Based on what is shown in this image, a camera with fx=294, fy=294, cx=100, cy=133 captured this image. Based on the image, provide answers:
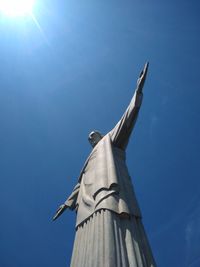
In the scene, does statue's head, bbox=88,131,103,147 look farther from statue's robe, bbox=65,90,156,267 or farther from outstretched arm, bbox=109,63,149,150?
statue's robe, bbox=65,90,156,267

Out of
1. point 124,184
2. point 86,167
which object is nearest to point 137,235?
point 124,184

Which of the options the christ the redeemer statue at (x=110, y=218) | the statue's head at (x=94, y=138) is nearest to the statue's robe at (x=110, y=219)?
the christ the redeemer statue at (x=110, y=218)

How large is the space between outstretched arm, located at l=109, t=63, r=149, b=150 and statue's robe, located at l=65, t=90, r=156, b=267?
26 mm

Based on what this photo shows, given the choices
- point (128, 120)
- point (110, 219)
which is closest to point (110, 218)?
point (110, 219)

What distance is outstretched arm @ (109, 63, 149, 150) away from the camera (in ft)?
24.2

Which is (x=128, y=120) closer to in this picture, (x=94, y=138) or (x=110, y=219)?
(x=94, y=138)

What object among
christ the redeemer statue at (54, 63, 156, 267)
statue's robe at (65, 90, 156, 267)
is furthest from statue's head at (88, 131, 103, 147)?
statue's robe at (65, 90, 156, 267)

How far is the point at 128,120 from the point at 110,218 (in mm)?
3263

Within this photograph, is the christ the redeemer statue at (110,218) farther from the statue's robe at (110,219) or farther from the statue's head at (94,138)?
the statue's head at (94,138)

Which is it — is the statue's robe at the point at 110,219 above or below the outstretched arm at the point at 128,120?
below

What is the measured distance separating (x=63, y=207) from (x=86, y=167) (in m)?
1.32

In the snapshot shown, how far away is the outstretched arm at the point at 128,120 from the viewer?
736cm

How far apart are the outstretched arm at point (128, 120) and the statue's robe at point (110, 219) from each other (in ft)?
0.08

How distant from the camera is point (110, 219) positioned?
5.22 meters
